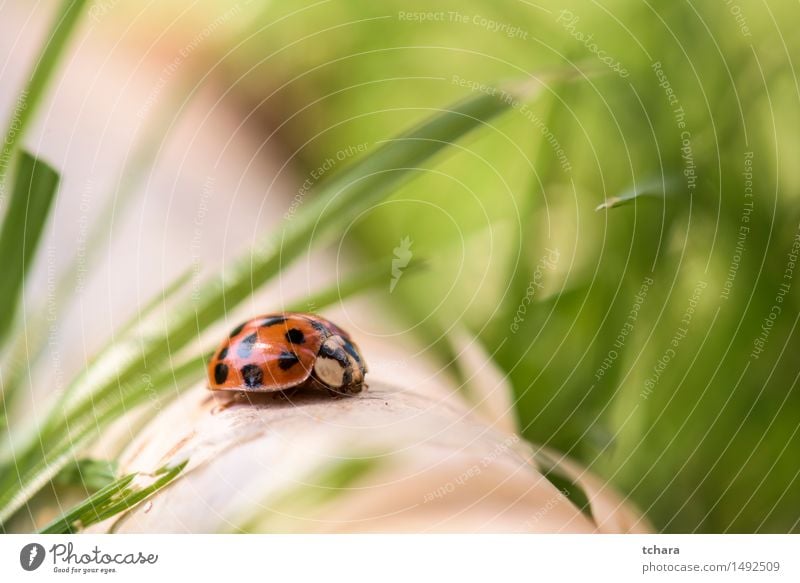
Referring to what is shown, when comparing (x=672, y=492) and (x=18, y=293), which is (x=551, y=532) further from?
(x=18, y=293)

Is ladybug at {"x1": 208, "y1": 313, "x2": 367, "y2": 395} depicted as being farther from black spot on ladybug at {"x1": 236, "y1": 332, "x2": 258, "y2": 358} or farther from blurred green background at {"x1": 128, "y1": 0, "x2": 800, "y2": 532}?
blurred green background at {"x1": 128, "y1": 0, "x2": 800, "y2": 532}

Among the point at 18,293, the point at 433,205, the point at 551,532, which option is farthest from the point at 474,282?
the point at 18,293

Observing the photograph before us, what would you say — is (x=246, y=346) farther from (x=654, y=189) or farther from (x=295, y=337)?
(x=654, y=189)

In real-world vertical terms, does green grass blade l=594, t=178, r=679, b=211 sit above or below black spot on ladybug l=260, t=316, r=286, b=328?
above

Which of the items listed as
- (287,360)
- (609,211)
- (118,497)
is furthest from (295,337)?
(609,211)
